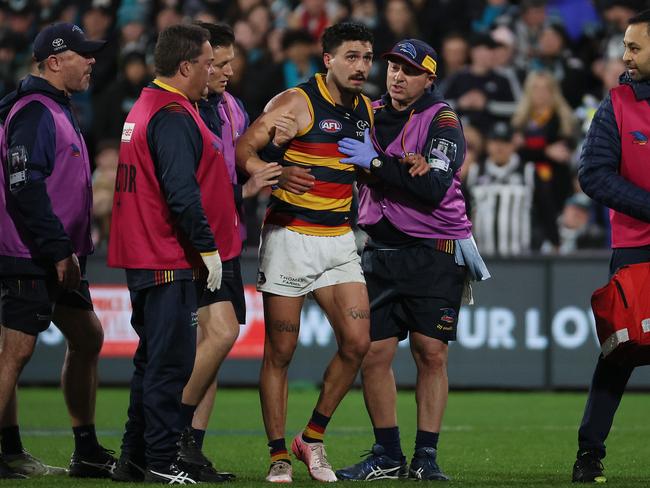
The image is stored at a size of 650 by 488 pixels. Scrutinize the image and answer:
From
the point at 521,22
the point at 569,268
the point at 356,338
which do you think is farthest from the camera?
the point at 521,22

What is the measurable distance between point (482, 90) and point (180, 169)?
32.0 ft

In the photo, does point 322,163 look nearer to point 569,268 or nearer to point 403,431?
point 403,431

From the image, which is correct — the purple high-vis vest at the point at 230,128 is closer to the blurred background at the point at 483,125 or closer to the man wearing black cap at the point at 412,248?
the man wearing black cap at the point at 412,248

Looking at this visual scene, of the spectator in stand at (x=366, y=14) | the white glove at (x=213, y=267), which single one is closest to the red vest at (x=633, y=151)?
the white glove at (x=213, y=267)

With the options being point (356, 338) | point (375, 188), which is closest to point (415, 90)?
point (375, 188)

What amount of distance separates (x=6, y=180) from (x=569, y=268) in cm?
732

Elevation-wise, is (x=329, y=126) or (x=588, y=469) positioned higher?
(x=329, y=126)

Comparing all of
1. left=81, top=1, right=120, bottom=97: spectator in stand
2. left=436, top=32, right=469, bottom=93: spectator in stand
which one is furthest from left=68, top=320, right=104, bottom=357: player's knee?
left=81, top=1, right=120, bottom=97: spectator in stand

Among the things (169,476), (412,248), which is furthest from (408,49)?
(169,476)

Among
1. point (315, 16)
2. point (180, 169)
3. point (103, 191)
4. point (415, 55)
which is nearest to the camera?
point (180, 169)

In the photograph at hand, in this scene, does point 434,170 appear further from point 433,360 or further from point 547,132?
point 547,132

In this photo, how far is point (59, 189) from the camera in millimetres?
7512

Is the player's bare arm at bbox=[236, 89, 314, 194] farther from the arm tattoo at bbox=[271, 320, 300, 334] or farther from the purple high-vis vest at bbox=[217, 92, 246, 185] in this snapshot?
the arm tattoo at bbox=[271, 320, 300, 334]

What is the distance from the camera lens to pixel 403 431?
10367 millimetres
